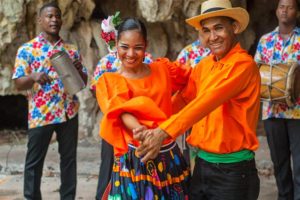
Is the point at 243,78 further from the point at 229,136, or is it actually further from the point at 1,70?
the point at 1,70

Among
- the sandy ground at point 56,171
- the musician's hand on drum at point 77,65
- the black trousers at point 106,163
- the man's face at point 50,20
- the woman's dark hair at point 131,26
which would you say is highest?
the man's face at point 50,20

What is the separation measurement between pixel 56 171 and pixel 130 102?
145 inches

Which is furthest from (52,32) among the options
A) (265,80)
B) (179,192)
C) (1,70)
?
(1,70)

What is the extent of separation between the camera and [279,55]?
14.8ft

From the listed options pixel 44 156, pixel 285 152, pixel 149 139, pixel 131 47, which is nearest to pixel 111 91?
pixel 131 47

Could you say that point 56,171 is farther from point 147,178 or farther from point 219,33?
point 219,33

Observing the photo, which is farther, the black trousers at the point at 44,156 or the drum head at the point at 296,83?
the black trousers at the point at 44,156

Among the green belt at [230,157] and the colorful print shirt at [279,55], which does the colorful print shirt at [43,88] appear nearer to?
the colorful print shirt at [279,55]

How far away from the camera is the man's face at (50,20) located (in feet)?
14.6

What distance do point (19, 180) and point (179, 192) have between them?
338 cm

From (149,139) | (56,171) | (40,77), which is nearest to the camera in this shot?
(149,139)

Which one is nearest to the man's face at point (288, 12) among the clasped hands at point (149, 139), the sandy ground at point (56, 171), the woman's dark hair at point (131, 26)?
the sandy ground at point (56, 171)

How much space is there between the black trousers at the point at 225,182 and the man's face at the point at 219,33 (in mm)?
611

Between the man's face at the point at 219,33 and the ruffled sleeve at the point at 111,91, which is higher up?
the man's face at the point at 219,33
